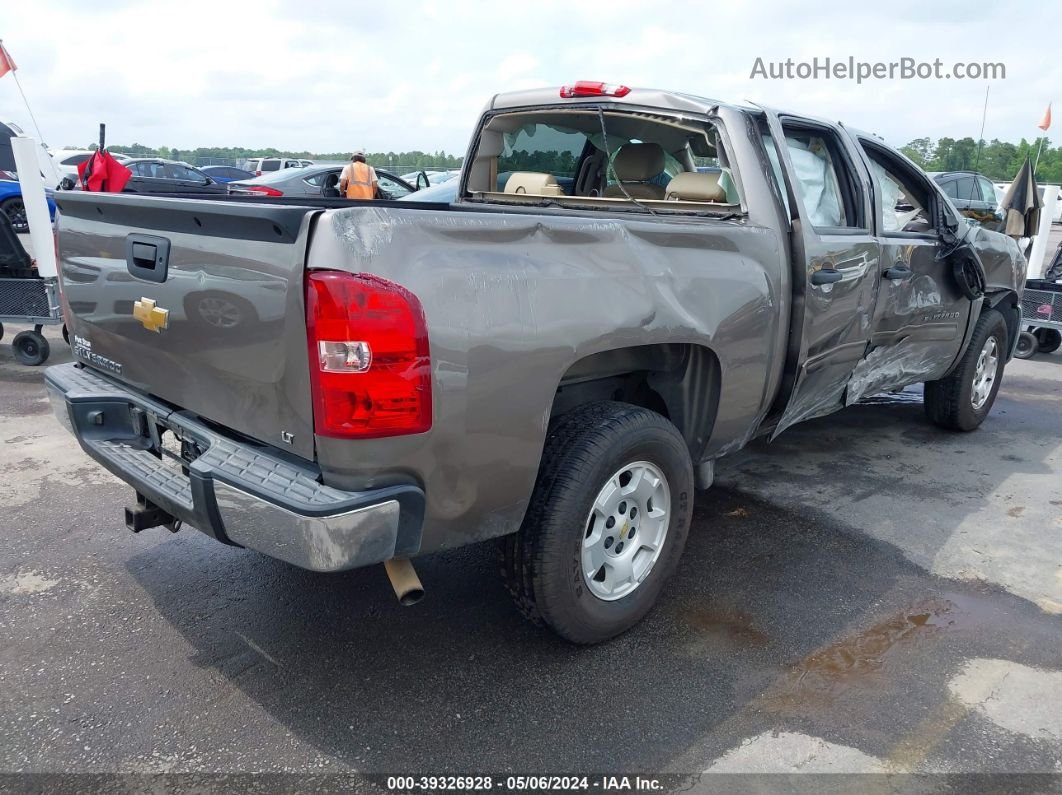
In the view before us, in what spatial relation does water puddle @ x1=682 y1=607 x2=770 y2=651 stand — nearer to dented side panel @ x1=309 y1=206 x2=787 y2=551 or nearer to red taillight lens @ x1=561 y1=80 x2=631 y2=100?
dented side panel @ x1=309 y1=206 x2=787 y2=551

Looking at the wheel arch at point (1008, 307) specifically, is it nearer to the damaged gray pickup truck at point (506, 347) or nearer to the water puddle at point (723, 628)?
the damaged gray pickup truck at point (506, 347)

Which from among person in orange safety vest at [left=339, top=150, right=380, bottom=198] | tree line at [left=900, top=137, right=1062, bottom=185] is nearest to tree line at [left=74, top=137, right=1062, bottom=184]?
tree line at [left=900, top=137, right=1062, bottom=185]

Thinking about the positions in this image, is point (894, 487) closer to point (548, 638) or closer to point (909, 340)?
point (909, 340)

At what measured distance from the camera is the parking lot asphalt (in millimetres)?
2480

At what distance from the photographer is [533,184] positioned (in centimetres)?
448

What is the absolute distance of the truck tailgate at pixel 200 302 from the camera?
2287 millimetres

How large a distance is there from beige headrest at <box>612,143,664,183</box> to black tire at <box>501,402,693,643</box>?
170cm

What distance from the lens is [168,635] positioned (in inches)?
120

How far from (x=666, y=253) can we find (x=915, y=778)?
181cm

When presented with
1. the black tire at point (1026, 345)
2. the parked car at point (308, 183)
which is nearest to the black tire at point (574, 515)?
the black tire at point (1026, 345)

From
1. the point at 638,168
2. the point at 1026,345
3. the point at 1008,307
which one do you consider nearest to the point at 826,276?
the point at 638,168

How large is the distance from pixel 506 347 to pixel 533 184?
7.65 ft

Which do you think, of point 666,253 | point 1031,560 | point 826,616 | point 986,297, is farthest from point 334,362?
point 986,297

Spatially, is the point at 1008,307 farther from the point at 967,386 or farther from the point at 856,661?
the point at 856,661
